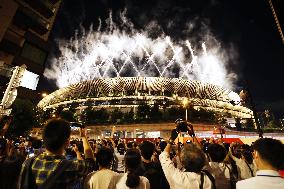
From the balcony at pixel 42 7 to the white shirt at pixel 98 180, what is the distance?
48.9m

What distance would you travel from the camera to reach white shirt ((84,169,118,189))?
3738 millimetres

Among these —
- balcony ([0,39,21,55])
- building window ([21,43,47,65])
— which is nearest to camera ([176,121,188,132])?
balcony ([0,39,21,55])

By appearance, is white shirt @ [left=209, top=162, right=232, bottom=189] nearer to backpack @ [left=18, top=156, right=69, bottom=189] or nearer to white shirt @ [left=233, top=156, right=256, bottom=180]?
white shirt @ [left=233, top=156, right=256, bottom=180]

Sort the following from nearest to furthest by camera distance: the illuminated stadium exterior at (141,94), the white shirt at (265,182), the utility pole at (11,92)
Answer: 1. the white shirt at (265,182)
2. the utility pole at (11,92)
3. the illuminated stadium exterior at (141,94)

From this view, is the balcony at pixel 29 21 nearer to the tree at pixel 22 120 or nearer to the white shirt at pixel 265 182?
the tree at pixel 22 120

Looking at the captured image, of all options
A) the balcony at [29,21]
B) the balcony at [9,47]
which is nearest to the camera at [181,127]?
the balcony at [9,47]

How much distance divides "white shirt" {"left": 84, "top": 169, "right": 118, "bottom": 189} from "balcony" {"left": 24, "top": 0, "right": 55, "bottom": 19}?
1926 inches

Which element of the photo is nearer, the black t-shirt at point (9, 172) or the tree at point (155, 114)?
the black t-shirt at point (9, 172)

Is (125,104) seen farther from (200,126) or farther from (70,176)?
(70,176)

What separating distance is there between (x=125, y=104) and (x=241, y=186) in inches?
2273

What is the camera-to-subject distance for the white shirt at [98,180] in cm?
374

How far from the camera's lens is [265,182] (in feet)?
8.75

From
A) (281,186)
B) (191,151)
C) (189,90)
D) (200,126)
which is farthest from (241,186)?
(189,90)

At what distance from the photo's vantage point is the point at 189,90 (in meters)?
70.9
